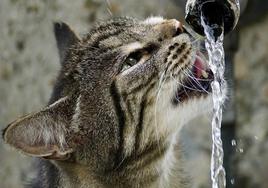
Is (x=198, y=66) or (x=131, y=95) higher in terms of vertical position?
(x=198, y=66)

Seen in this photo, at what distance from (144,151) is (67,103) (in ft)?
1.25

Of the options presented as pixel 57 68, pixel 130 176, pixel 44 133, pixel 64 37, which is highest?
pixel 57 68

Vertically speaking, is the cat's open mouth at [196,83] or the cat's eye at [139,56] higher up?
the cat's eye at [139,56]

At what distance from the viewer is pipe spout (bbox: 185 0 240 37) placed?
3.28 meters

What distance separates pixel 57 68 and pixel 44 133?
2.05 m

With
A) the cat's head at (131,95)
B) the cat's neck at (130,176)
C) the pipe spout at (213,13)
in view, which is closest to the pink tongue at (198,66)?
the cat's head at (131,95)

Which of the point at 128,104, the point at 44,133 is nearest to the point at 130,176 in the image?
the point at 128,104

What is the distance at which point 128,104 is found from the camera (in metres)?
3.42

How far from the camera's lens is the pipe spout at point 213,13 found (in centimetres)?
328

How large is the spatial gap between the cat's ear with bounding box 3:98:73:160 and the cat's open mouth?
0.48m

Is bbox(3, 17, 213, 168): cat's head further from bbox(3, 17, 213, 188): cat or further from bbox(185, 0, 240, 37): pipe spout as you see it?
bbox(185, 0, 240, 37): pipe spout

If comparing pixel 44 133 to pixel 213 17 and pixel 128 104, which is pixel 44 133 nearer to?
pixel 128 104

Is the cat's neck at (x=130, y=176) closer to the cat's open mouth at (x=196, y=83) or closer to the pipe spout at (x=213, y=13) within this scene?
the cat's open mouth at (x=196, y=83)

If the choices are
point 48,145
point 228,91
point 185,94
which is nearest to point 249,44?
point 228,91
